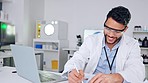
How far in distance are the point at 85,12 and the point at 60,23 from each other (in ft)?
2.30

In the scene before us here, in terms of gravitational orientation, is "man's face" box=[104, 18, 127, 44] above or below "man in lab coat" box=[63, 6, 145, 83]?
above

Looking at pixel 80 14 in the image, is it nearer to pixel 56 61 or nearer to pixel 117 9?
pixel 56 61

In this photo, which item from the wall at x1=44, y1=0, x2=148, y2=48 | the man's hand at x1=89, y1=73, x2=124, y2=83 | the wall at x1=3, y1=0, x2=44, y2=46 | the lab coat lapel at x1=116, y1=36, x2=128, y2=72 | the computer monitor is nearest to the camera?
the man's hand at x1=89, y1=73, x2=124, y2=83

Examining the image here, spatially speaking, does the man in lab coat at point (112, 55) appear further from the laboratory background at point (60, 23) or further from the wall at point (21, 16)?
the wall at point (21, 16)

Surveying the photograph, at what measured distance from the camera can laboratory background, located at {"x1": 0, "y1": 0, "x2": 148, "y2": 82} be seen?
154 inches

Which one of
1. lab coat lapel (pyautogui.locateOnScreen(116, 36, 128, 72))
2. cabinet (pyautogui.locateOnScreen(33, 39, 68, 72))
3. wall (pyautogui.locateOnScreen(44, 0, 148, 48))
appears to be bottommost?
cabinet (pyautogui.locateOnScreen(33, 39, 68, 72))

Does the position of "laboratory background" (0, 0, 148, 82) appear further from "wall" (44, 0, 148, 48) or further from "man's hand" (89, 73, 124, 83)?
"man's hand" (89, 73, 124, 83)

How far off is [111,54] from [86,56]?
0.60 feet

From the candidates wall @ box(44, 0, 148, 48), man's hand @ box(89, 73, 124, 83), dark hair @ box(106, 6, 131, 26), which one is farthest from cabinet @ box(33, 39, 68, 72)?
man's hand @ box(89, 73, 124, 83)

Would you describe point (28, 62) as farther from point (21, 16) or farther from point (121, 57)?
point (21, 16)

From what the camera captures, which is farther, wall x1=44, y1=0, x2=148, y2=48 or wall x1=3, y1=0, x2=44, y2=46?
wall x1=44, y1=0, x2=148, y2=48

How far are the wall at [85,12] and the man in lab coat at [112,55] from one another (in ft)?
9.56

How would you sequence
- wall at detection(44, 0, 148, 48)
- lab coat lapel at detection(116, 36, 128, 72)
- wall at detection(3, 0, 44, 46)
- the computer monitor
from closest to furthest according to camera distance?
1. lab coat lapel at detection(116, 36, 128, 72)
2. the computer monitor
3. wall at detection(3, 0, 44, 46)
4. wall at detection(44, 0, 148, 48)

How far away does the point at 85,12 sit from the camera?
4.38m
